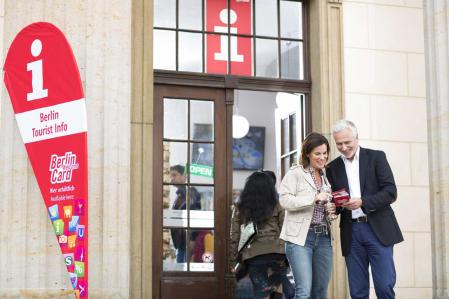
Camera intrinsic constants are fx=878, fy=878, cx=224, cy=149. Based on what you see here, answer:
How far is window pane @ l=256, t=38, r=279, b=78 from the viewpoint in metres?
9.95

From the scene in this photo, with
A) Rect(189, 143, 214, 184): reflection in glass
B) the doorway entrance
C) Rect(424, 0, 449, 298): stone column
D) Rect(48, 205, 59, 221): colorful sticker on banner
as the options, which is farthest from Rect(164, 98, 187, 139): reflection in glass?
Rect(424, 0, 449, 298): stone column

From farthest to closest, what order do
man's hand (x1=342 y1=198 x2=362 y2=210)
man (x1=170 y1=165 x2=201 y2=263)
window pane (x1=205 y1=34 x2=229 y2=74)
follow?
window pane (x1=205 y1=34 x2=229 y2=74)
man (x1=170 y1=165 x2=201 y2=263)
man's hand (x1=342 y1=198 x2=362 y2=210)

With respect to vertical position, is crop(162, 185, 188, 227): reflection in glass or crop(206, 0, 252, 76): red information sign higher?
crop(206, 0, 252, 76): red information sign

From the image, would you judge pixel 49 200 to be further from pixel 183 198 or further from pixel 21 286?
pixel 183 198

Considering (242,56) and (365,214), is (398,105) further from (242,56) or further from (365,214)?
(365,214)

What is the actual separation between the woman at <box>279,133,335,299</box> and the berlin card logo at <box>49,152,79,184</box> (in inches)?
73.4

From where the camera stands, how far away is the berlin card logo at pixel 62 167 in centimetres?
776

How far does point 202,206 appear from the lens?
9.55 metres

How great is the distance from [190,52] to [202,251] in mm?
2184

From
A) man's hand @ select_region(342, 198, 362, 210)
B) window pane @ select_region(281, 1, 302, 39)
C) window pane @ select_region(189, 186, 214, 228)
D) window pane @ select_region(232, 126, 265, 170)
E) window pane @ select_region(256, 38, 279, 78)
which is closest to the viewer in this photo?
man's hand @ select_region(342, 198, 362, 210)

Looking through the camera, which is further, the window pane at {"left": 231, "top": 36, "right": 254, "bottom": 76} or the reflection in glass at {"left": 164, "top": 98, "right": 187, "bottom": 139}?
the window pane at {"left": 231, "top": 36, "right": 254, "bottom": 76}

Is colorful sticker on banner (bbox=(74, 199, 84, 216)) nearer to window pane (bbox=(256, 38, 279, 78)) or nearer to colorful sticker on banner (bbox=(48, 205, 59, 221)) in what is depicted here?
colorful sticker on banner (bbox=(48, 205, 59, 221))

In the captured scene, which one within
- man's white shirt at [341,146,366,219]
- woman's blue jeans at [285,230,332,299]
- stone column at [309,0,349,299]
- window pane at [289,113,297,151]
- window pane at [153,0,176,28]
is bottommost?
woman's blue jeans at [285,230,332,299]

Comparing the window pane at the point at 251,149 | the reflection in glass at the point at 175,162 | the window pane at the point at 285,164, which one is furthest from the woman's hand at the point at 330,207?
the window pane at the point at 251,149
